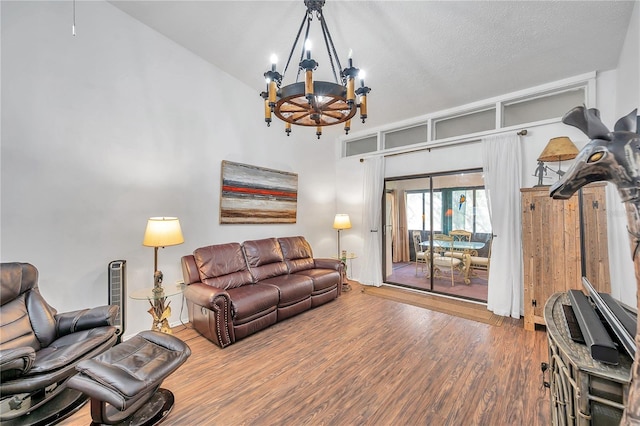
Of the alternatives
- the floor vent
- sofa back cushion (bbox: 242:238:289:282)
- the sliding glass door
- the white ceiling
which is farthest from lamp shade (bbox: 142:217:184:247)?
the sliding glass door

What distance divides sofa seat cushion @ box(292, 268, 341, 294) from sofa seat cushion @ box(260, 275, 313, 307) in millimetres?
130

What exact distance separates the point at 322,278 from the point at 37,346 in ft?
9.57

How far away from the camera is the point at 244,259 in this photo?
3.74m

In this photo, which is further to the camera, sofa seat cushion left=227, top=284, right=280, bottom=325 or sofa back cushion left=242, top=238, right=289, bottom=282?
sofa back cushion left=242, top=238, right=289, bottom=282

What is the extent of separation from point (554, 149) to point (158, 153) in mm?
4683

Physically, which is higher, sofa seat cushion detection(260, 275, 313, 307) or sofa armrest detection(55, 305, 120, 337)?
sofa armrest detection(55, 305, 120, 337)

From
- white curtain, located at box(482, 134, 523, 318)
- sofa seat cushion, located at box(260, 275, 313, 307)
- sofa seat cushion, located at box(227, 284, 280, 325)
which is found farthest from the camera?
white curtain, located at box(482, 134, 523, 318)

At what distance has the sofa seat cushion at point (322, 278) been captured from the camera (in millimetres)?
3839

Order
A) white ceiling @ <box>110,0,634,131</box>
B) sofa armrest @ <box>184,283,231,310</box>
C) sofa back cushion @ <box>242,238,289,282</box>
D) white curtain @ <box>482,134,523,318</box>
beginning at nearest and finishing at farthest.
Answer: white ceiling @ <box>110,0,634,131</box>, sofa armrest @ <box>184,283,231,310</box>, white curtain @ <box>482,134,523,318</box>, sofa back cushion @ <box>242,238,289,282</box>

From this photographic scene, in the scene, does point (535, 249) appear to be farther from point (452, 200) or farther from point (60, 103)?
point (60, 103)

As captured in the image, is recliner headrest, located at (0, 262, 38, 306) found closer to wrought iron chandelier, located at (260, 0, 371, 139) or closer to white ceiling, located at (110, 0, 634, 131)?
wrought iron chandelier, located at (260, 0, 371, 139)

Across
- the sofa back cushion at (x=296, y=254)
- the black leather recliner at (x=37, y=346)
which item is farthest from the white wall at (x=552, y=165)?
the black leather recliner at (x=37, y=346)

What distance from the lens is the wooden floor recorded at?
72.0 inches

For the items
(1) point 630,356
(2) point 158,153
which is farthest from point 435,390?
(2) point 158,153
